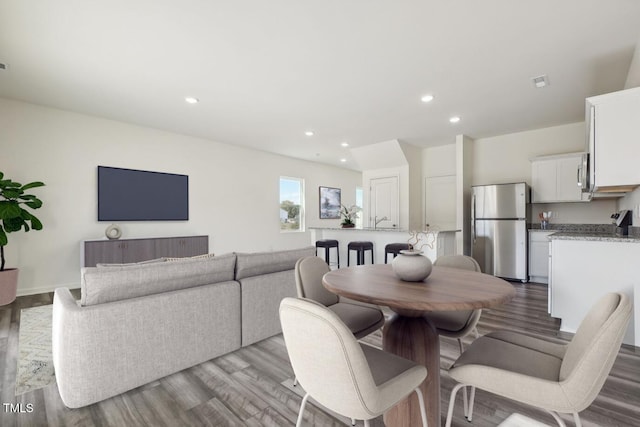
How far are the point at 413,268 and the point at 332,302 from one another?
2.67 feet

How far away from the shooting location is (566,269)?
9.37 ft

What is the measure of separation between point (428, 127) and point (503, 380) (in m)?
4.80

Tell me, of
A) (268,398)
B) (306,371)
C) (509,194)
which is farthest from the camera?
(509,194)

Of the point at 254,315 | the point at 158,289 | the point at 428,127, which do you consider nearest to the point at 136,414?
the point at 158,289

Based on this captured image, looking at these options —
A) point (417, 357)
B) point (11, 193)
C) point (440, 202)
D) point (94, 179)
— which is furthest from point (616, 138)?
point (94, 179)

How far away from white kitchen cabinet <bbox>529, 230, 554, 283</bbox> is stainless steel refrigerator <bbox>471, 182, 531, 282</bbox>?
0.44 ft

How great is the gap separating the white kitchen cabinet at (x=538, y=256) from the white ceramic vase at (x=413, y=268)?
4.63 metres

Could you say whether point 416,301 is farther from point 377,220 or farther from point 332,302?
point 377,220

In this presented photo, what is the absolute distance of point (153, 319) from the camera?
200cm

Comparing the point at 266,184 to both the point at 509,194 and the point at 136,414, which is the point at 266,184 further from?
the point at 136,414

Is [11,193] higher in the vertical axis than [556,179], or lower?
lower

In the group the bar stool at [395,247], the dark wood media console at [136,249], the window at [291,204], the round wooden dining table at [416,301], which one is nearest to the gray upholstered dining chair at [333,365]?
the round wooden dining table at [416,301]

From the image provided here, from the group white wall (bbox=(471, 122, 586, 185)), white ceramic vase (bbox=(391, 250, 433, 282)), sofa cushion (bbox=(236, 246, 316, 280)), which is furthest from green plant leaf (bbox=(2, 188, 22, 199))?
white wall (bbox=(471, 122, 586, 185))

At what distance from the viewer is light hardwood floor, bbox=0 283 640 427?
1.65 meters
